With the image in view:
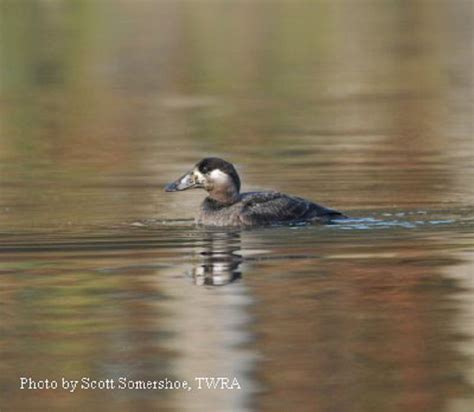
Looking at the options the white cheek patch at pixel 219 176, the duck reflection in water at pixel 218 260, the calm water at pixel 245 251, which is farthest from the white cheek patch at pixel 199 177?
the duck reflection in water at pixel 218 260

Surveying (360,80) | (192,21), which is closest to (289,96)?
(360,80)

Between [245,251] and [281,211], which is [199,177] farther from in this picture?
[245,251]

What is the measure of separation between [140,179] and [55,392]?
10309mm

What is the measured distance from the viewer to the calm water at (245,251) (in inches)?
411

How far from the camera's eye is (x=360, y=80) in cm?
3875

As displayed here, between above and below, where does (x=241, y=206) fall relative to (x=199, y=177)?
below

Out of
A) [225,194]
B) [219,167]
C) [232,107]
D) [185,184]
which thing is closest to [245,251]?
[225,194]

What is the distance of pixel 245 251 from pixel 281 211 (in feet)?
4.58

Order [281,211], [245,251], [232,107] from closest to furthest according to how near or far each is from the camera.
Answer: [245,251] → [281,211] → [232,107]

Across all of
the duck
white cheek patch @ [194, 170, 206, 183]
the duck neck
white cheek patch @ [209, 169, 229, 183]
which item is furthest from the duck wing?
white cheek patch @ [194, 170, 206, 183]

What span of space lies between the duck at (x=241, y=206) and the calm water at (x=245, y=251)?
0.56 feet

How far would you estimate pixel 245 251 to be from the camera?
49.2 feet

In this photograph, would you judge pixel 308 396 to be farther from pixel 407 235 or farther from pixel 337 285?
pixel 407 235

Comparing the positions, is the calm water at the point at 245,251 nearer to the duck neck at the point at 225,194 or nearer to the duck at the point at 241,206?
the duck at the point at 241,206
